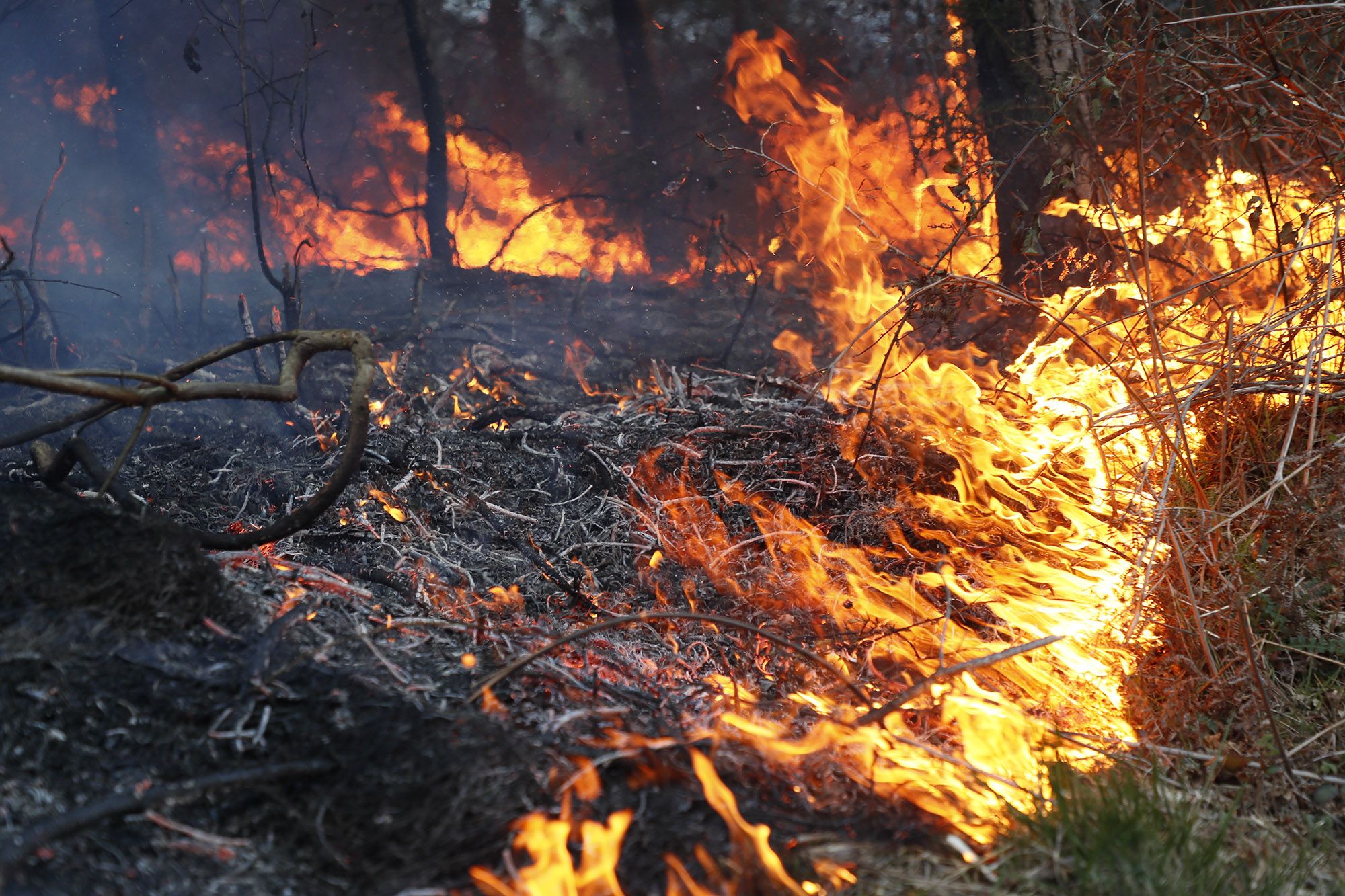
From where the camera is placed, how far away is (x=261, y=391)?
7.13 ft

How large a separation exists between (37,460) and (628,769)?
243 centimetres

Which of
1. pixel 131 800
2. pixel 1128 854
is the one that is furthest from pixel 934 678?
pixel 131 800

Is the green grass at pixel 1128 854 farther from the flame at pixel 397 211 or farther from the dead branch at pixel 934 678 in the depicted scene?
the flame at pixel 397 211

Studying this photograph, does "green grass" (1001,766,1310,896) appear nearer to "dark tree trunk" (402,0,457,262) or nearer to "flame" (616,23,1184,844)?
"flame" (616,23,1184,844)

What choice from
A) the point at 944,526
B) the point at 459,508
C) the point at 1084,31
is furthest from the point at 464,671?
the point at 1084,31

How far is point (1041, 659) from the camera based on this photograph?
2.81 m

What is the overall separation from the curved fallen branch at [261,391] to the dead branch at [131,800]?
2.54 feet

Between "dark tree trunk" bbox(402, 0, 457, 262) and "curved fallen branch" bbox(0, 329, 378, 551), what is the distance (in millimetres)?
6587

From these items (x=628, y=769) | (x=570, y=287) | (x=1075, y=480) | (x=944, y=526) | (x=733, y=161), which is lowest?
(x=628, y=769)

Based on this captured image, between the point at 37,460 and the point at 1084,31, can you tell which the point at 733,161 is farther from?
the point at 37,460

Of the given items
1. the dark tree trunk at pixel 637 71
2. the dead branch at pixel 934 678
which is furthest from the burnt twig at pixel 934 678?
the dark tree trunk at pixel 637 71

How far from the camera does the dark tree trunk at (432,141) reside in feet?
28.9

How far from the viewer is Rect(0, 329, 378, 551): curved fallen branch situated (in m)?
1.92

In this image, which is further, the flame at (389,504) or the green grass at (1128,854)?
the flame at (389,504)
